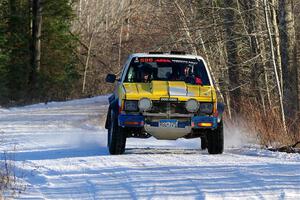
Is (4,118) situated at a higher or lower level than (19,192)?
lower

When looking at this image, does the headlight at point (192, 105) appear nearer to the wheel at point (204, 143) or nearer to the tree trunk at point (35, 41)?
the wheel at point (204, 143)

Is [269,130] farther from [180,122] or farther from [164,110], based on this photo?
[164,110]

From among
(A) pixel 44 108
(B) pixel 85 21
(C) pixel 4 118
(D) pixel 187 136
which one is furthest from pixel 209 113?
(B) pixel 85 21

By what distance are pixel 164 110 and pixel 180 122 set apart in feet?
1.08

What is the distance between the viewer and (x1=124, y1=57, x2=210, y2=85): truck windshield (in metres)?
13.6

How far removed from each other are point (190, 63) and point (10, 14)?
32.6 metres

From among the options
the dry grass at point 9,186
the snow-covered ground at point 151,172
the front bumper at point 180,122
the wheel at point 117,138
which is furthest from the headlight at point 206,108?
the dry grass at point 9,186

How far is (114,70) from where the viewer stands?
53406mm

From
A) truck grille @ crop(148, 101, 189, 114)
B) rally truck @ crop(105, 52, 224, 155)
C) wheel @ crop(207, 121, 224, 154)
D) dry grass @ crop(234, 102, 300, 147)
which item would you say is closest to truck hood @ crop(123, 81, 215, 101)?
rally truck @ crop(105, 52, 224, 155)

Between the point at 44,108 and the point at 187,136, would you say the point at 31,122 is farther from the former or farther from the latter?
the point at 187,136

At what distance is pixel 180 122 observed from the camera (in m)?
12.5

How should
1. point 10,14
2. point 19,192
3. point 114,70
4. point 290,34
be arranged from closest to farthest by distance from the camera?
1. point 19,192
2. point 290,34
3. point 10,14
4. point 114,70

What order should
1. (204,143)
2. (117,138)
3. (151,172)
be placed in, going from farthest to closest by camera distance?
(204,143)
(117,138)
(151,172)

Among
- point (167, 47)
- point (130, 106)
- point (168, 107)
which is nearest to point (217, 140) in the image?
point (168, 107)
